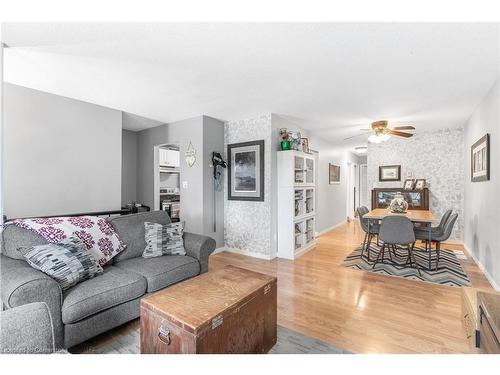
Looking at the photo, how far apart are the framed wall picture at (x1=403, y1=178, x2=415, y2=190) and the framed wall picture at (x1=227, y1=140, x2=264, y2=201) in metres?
3.49

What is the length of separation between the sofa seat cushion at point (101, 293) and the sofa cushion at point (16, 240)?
53cm

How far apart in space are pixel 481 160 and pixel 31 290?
4816 mm

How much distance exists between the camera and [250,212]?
4090 mm

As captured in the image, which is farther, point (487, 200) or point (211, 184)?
point (211, 184)

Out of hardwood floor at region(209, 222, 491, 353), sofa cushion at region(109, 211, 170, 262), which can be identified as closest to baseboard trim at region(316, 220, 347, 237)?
hardwood floor at region(209, 222, 491, 353)

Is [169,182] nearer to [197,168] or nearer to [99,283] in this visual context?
[197,168]

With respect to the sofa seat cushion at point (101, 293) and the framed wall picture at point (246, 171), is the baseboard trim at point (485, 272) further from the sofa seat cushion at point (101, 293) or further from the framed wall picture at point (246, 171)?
the sofa seat cushion at point (101, 293)

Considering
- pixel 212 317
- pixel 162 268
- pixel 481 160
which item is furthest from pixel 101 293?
pixel 481 160

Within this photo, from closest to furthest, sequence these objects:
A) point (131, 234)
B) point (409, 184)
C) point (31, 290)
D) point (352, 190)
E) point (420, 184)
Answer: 1. point (31, 290)
2. point (131, 234)
3. point (420, 184)
4. point (409, 184)
5. point (352, 190)

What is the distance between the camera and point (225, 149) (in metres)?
4.37

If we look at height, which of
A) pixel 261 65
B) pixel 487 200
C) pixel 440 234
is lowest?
pixel 440 234
